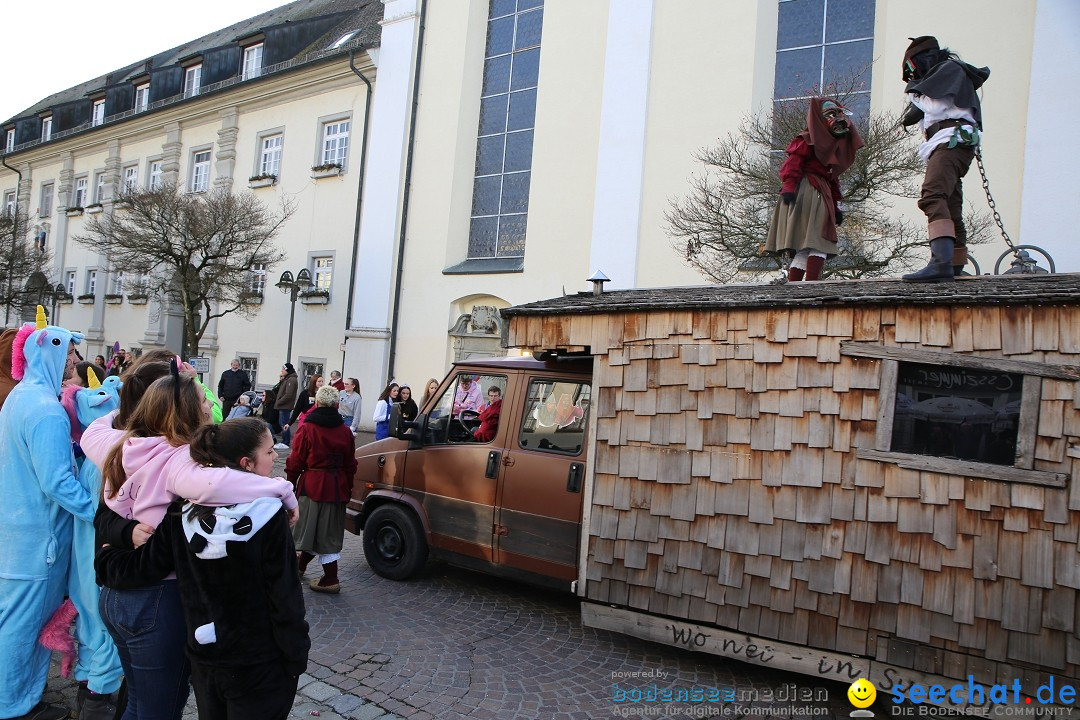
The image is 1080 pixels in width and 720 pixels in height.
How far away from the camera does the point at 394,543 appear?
6082mm

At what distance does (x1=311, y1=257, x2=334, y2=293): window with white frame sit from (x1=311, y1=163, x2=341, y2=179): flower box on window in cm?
237

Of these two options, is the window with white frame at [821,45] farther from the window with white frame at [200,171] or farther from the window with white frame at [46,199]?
the window with white frame at [46,199]

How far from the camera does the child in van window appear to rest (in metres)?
2.26

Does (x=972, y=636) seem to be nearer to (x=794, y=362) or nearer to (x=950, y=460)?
(x=950, y=460)

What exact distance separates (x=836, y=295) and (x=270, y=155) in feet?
68.5

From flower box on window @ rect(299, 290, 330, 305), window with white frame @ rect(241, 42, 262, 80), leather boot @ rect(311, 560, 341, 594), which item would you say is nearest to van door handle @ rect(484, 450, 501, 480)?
leather boot @ rect(311, 560, 341, 594)

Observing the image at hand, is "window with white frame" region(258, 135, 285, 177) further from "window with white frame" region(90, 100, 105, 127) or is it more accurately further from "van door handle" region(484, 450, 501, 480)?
"van door handle" region(484, 450, 501, 480)

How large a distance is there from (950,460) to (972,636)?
916 millimetres

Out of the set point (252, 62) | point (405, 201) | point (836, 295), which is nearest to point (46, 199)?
point (252, 62)

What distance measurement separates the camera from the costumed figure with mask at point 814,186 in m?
5.73

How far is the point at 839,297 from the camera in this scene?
3.92 metres

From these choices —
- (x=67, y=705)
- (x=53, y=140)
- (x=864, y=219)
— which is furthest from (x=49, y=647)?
(x=53, y=140)

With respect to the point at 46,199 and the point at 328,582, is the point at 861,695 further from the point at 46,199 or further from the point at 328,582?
the point at 46,199

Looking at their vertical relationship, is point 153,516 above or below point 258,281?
below
